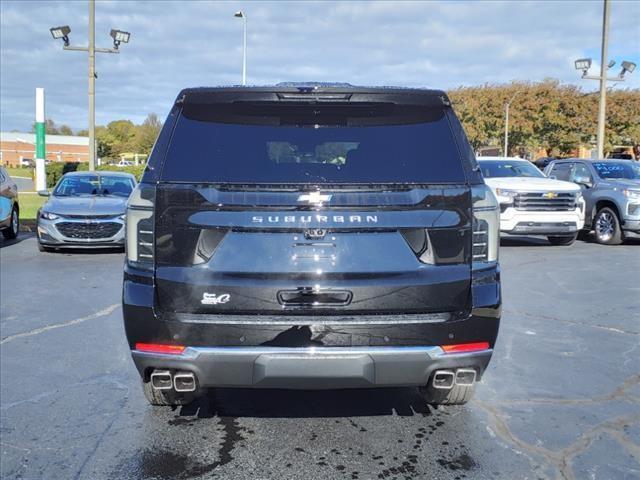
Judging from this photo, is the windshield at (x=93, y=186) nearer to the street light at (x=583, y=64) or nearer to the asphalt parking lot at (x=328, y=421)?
the asphalt parking lot at (x=328, y=421)

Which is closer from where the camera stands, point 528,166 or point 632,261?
point 632,261

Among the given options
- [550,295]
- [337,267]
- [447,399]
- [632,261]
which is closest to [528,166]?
[632,261]

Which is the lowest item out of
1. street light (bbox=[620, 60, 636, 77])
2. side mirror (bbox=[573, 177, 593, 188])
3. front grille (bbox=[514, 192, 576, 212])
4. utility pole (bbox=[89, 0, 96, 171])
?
front grille (bbox=[514, 192, 576, 212])

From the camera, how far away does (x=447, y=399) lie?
3.97 metres

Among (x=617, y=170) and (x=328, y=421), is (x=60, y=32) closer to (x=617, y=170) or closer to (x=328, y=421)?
(x=617, y=170)

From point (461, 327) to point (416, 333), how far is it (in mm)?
251

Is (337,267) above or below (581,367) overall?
above

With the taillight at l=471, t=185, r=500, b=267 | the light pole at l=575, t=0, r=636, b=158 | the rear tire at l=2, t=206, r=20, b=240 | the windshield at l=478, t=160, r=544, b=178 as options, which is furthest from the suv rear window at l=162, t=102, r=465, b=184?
the light pole at l=575, t=0, r=636, b=158

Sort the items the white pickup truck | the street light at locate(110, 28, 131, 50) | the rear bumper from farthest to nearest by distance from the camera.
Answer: the street light at locate(110, 28, 131, 50)
the white pickup truck
the rear bumper

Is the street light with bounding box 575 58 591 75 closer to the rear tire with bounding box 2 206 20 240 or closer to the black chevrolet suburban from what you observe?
the rear tire with bounding box 2 206 20 240

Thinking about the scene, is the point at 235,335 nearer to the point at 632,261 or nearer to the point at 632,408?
the point at 632,408

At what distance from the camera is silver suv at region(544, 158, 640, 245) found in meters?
12.7

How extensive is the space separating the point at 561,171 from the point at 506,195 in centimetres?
355

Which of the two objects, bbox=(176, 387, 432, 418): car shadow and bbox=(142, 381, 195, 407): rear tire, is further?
bbox=(176, 387, 432, 418): car shadow
